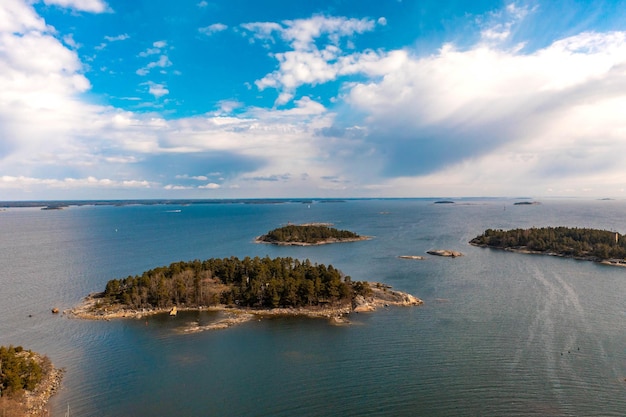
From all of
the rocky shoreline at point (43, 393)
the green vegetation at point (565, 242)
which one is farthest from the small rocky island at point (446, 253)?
the rocky shoreline at point (43, 393)

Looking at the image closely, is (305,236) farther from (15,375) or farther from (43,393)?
(15,375)

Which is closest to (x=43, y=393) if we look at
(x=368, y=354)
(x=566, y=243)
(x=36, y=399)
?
(x=36, y=399)

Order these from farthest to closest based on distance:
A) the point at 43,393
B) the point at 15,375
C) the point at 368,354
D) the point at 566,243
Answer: the point at 566,243 → the point at 368,354 → the point at 43,393 → the point at 15,375

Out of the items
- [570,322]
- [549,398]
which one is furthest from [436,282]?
[549,398]

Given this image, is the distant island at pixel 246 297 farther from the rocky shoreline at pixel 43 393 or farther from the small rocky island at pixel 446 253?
the small rocky island at pixel 446 253

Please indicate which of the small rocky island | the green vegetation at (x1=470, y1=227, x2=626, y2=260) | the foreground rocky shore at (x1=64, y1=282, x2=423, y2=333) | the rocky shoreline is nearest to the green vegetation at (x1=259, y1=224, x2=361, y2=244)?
the small rocky island

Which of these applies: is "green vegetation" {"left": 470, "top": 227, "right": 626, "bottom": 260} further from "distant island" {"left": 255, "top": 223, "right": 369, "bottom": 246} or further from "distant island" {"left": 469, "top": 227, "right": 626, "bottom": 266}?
"distant island" {"left": 255, "top": 223, "right": 369, "bottom": 246}

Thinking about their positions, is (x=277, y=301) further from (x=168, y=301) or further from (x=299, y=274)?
(x=168, y=301)

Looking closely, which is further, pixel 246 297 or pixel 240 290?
pixel 240 290
